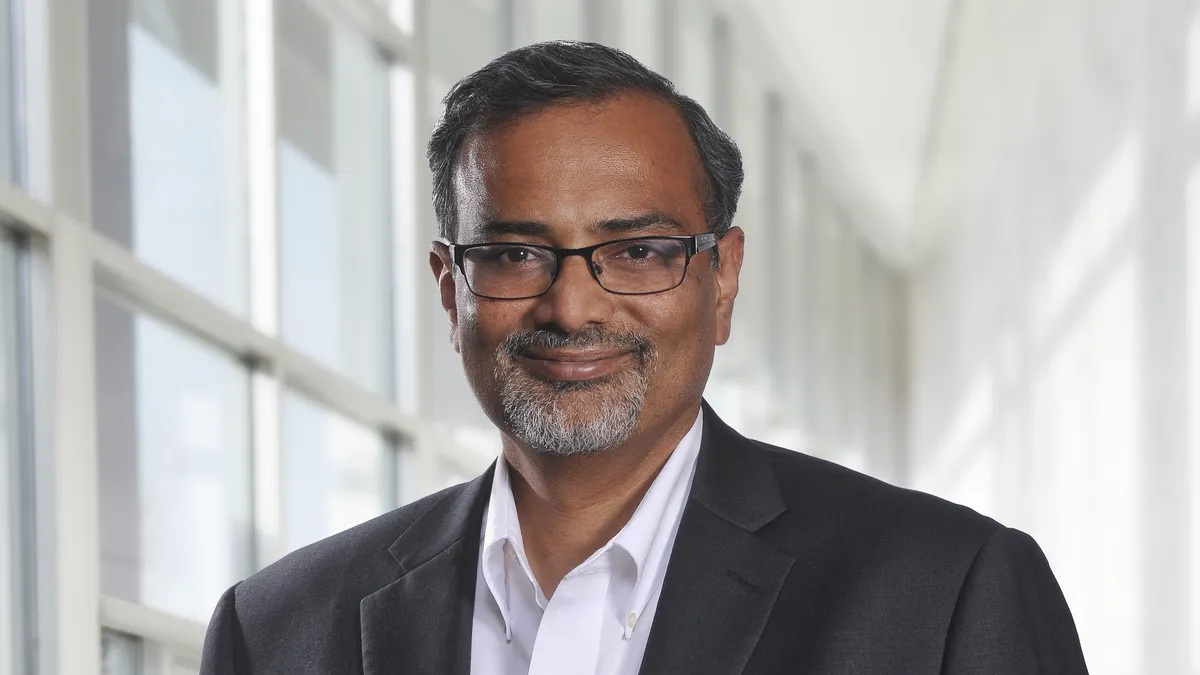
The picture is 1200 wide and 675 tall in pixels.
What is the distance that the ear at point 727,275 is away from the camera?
189 centimetres

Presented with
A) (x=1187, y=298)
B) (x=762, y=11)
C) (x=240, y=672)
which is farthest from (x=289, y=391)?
(x=762, y=11)

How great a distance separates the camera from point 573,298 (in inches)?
67.1

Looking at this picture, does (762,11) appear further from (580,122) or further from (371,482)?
(580,122)

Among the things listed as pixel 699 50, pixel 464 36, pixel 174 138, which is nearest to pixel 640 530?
pixel 174 138

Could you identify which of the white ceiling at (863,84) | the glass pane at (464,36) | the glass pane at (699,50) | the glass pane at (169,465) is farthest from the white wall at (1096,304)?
the glass pane at (169,465)

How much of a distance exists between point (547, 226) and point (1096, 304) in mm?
4589

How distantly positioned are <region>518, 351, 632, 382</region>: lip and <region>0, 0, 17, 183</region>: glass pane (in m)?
1.15

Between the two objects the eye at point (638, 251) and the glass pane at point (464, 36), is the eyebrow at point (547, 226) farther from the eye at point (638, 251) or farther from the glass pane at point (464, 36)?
the glass pane at point (464, 36)

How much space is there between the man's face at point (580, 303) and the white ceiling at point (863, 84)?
7.91 meters

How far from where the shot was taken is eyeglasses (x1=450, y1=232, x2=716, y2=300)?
5.65 feet

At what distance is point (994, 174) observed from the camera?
972 cm

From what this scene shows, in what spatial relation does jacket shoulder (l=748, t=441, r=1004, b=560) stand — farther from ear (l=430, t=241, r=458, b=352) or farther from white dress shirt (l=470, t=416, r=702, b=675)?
ear (l=430, t=241, r=458, b=352)

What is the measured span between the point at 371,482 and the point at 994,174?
6.11 meters

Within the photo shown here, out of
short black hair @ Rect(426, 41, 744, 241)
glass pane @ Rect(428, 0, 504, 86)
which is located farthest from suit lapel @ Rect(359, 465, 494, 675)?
glass pane @ Rect(428, 0, 504, 86)
